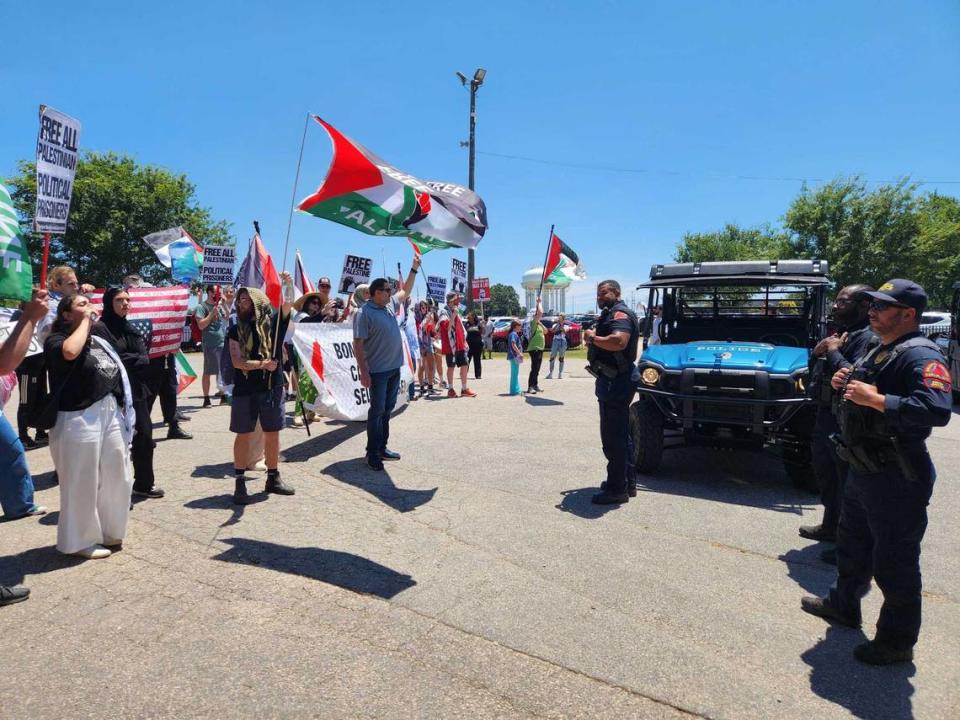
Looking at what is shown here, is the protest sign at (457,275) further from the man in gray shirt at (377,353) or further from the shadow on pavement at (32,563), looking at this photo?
the shadow on pavement at (32,563)

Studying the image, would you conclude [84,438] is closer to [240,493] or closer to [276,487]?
[240,493]

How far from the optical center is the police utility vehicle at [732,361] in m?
5.52

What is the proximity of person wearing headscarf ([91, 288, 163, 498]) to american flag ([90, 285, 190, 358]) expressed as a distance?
1481 millimetres

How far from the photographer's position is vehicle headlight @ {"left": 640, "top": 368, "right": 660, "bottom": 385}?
19.6 ft

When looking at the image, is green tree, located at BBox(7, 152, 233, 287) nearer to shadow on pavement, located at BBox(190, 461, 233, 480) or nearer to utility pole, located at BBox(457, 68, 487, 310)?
utility pole, located at BBox(457, 68, 487, 310)

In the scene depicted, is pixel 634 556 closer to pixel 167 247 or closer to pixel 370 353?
pixel 370 353

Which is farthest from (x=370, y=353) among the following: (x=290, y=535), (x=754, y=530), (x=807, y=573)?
(x=807, y=573)

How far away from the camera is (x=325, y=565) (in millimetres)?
3850

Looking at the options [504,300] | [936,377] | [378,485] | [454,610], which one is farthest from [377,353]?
[504,300]

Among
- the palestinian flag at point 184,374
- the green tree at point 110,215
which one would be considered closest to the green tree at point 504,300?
the green tree at point 110,215

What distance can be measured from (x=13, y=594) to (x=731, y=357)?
19.2 feet

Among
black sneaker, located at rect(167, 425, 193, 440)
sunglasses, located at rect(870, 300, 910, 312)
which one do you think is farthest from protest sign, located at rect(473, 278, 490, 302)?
sunglasses, located at rect(870, 300, 910, 312)

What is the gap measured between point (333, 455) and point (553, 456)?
2.59 meters

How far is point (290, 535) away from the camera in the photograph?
436 cm
